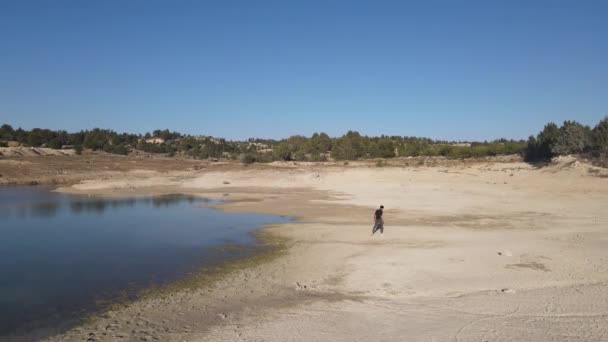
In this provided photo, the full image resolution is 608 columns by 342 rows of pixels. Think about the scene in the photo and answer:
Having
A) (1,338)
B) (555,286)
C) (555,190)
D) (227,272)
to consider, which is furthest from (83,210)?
(555,190)

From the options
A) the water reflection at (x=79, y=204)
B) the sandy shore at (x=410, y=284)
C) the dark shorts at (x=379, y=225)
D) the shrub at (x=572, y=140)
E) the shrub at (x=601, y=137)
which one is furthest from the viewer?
the shrub at (x=572, y=140)

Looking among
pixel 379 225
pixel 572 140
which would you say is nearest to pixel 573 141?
pixel 572 140

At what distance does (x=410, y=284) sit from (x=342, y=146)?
72.3 meters

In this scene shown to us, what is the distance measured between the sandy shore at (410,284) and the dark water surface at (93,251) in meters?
1.46

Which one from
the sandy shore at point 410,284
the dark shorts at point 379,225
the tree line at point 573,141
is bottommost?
the sandy shore at point 410,284

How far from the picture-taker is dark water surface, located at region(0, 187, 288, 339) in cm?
1149

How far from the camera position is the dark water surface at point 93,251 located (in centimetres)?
1149

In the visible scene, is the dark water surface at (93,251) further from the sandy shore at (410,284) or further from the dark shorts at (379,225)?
the dark shorts at (379,225)

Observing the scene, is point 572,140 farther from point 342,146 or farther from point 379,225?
point 342,146

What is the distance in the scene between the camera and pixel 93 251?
57.5ft

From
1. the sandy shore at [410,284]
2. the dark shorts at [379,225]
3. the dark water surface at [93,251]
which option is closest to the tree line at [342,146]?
the sandy shore at [410,284]

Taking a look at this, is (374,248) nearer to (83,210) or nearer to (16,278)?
(16,278)

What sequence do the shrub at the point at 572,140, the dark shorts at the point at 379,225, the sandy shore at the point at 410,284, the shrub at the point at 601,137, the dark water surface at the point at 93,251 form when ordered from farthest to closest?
the shrub at the point at 572,140
the shrub at the point at 601,137
the dark shorts at the point at 379,225
the dark water surface at the point at 93,251
the sandy shore at the point at 410,284

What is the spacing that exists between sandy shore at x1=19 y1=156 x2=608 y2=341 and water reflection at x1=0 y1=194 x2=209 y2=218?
13242mm
